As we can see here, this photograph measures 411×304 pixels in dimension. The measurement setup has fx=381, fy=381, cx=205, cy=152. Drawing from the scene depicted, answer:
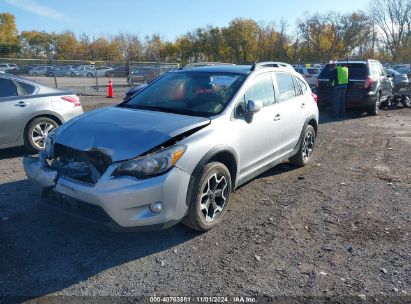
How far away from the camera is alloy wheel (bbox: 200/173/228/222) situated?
3.99 meters

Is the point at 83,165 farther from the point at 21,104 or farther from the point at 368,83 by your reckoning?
the point at 368,83

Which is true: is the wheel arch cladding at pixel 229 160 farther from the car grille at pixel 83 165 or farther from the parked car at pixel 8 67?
the parked car at pixel 8 67

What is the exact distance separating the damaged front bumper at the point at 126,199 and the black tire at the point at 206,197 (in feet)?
0.48

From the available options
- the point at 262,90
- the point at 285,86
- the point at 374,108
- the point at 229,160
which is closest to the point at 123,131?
the point at 229,160

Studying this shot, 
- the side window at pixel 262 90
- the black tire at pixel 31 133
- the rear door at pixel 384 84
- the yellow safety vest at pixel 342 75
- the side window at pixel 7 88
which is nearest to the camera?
the side window at pixel 262 90

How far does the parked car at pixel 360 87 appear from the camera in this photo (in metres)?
12.7

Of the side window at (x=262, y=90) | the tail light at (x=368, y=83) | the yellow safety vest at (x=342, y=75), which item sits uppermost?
the side window at (x=262, y=90)

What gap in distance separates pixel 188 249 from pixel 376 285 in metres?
1.72

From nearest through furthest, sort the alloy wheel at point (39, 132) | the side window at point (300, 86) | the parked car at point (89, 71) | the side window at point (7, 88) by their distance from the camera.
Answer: the side window at point (300, 86) < the side window at point (7, 88) < the alloy wheel at point (39, 132) < the parked car at point (89, 71)

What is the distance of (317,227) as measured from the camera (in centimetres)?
433

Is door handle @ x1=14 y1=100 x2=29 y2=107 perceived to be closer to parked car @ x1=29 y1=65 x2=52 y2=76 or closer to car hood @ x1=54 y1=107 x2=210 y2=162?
car hood @ x1=54 y1=107 x2=210 y2=162

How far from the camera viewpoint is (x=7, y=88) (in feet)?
22.2

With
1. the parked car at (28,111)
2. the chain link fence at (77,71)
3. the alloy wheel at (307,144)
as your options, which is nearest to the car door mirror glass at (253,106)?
the alloy wheel at (307,144)

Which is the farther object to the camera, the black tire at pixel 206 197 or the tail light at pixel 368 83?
the tail light at pixel 368 83
